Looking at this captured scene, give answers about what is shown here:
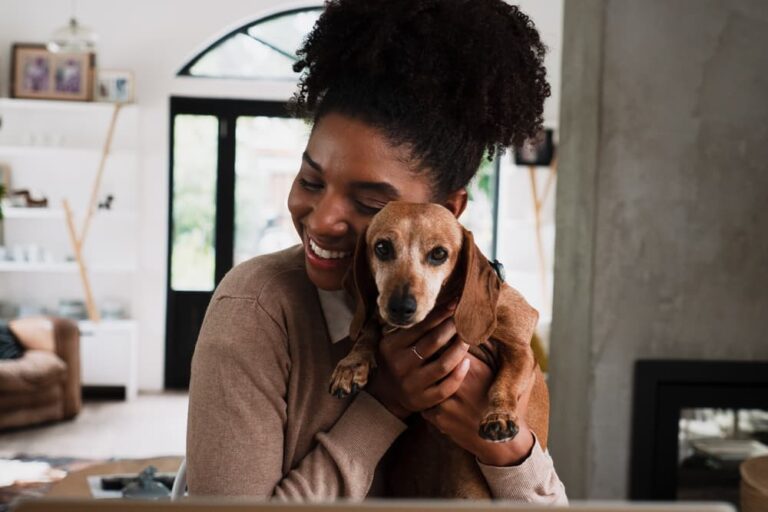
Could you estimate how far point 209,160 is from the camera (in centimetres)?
745

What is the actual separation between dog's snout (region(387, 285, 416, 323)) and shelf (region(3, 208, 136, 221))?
6.54 m

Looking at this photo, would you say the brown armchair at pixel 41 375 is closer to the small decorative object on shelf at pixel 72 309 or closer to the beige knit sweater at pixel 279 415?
the small decorative object on shelf at pixel 72 309

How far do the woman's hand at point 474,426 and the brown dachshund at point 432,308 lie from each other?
0.04m

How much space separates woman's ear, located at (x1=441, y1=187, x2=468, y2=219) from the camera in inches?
51.3

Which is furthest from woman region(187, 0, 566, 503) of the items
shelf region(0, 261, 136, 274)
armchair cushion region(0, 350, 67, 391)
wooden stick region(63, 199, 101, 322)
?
shelf region(0, 261, 136, 274)

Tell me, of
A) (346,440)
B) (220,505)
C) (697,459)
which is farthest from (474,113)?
(697,459)

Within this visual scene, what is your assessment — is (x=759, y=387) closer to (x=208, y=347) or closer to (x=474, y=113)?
(x=474, y=113)

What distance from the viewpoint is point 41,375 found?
606 centimetres

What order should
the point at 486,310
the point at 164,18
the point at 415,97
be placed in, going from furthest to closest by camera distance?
1. the point at 164,18
2. the point at 415,97
3. the point at 486,310

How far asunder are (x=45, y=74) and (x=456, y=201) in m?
6.66

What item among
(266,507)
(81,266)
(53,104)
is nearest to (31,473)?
(81,266)

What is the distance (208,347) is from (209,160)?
6.50m

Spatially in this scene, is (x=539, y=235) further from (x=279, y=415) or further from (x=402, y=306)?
(x=402, y=306)

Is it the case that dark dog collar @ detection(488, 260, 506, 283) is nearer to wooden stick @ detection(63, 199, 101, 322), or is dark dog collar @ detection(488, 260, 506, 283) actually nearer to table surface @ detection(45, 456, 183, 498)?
table surface @ detection(45, 456, 183, 498)
